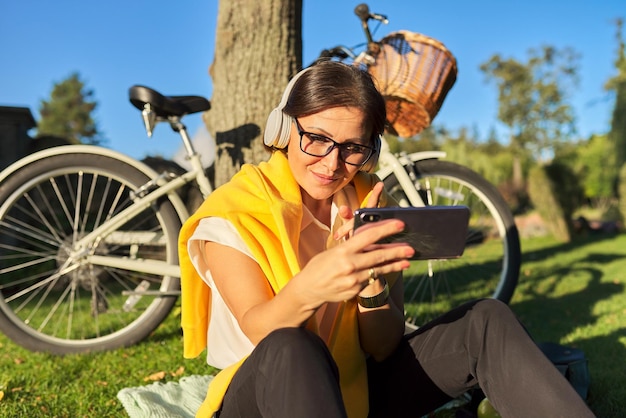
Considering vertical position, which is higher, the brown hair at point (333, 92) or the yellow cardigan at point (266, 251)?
the brown hair at point (333, 92)

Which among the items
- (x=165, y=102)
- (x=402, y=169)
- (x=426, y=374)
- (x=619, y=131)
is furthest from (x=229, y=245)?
(x=619, y=131)

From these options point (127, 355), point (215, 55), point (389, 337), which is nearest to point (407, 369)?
point (389, 337)

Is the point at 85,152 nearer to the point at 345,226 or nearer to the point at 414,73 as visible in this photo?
the point at 414,73

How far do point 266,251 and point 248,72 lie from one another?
1984 millimetres

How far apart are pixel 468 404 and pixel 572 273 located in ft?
12.5

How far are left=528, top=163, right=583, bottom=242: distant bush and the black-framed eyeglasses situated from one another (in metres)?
8.55

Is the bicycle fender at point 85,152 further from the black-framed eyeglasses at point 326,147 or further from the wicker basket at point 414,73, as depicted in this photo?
the black-framed eyeglasses at point 326,147

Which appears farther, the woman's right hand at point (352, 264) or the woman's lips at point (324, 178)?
the woman's lips at point (324, 178)

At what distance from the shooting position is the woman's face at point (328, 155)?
162 cm

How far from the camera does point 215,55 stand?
3.46m

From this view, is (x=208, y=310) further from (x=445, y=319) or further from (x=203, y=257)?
(x=445, y=319)

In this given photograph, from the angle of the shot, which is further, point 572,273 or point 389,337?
point 572,273

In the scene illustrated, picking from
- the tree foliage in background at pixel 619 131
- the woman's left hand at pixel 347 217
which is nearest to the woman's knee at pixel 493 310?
the woman's left hand at pixel 347 217

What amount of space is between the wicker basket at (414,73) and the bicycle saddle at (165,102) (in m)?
0.92
